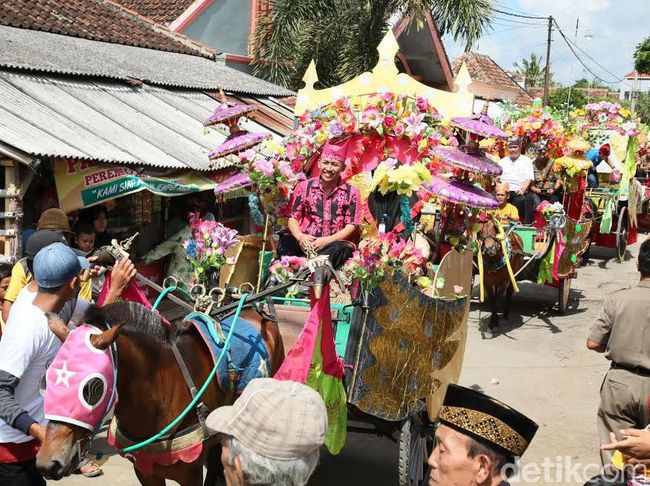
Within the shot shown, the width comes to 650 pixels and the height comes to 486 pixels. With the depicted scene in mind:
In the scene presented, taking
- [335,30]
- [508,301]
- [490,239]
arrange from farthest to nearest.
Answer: [335,30] → [508,301] → [490,239]

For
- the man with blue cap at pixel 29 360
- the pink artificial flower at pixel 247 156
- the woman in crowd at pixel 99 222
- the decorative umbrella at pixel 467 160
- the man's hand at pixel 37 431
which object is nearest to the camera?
the man's hand at pixel 37 431

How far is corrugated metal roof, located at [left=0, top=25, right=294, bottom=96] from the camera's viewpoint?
33.2ft

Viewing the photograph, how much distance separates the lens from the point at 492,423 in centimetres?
288

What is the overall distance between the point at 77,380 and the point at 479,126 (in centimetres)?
485

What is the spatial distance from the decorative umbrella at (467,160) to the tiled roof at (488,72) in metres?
23.9

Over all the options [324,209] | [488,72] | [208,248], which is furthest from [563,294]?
[488,72]

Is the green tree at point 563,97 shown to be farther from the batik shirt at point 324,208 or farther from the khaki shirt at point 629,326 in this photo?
the khaki shirt at point 629,326

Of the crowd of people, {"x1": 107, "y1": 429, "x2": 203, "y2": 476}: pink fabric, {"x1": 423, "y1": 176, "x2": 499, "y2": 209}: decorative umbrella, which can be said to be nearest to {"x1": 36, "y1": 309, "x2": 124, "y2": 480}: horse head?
{"x1": 107, "y1": 429, "x2": 203, "y2": 476}: pink fabric

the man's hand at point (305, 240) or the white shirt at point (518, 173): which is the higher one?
the white shirt at point (518, 173)

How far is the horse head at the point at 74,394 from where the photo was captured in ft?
10.3

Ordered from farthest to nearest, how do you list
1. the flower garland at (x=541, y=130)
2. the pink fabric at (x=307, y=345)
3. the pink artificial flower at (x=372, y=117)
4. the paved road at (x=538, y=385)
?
1. the flower garland at (x=541, y=130)
2. the pink artificial flower at (x=372, y=117)
3. the paved road at (x=538, y=385)
4. the pink fabric at (x=307, y=345)

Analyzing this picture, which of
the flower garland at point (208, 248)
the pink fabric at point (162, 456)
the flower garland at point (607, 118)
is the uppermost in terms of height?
the flower garland at point (607, 118)

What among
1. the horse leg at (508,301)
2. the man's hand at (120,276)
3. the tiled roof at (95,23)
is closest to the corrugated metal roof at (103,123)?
the tiled roof at (95,23)

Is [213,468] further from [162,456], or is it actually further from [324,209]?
[324,209]
